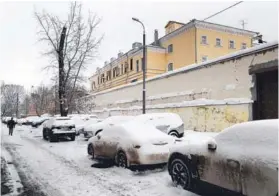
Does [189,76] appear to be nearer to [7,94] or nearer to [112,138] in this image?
[112,138]

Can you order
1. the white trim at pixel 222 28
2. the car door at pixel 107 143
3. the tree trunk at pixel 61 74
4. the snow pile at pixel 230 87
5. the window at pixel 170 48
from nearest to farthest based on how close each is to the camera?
the car door at pixel 107 143 < the snow pile at pixel 230 87 < the tree trunk at pixel 61 74 < the white trim at pixel 222 28 < the window at pixel 170 48

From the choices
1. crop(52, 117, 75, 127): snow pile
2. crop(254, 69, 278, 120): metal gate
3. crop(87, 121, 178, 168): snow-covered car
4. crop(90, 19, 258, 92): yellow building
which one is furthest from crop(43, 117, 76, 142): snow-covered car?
crop(90, 19, 258, 92): yellow building

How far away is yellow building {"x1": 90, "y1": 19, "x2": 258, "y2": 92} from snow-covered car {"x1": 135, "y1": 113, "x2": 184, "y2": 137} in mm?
26128

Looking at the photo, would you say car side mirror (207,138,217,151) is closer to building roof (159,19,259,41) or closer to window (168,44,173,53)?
building roof (159,19,259,41)

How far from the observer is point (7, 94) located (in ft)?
295

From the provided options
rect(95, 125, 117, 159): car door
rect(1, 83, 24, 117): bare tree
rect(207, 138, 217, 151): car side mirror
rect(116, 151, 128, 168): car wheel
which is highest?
rect(1, 83, 24, 117): bare tree

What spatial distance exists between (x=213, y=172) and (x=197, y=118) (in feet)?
45.6

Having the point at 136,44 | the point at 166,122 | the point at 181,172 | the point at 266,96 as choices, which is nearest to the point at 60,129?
the point at 166,122

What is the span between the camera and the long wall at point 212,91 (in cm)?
1689

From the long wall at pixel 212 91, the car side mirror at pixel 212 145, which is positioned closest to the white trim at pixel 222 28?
the long wall at pixel 212 91

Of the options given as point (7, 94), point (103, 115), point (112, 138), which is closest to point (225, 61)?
point (112, 138)

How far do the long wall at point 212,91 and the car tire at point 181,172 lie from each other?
1069 cm

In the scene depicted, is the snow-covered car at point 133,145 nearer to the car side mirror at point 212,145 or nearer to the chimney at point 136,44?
the car side mirror at point 212,145

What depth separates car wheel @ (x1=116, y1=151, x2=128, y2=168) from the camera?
9245 mm
